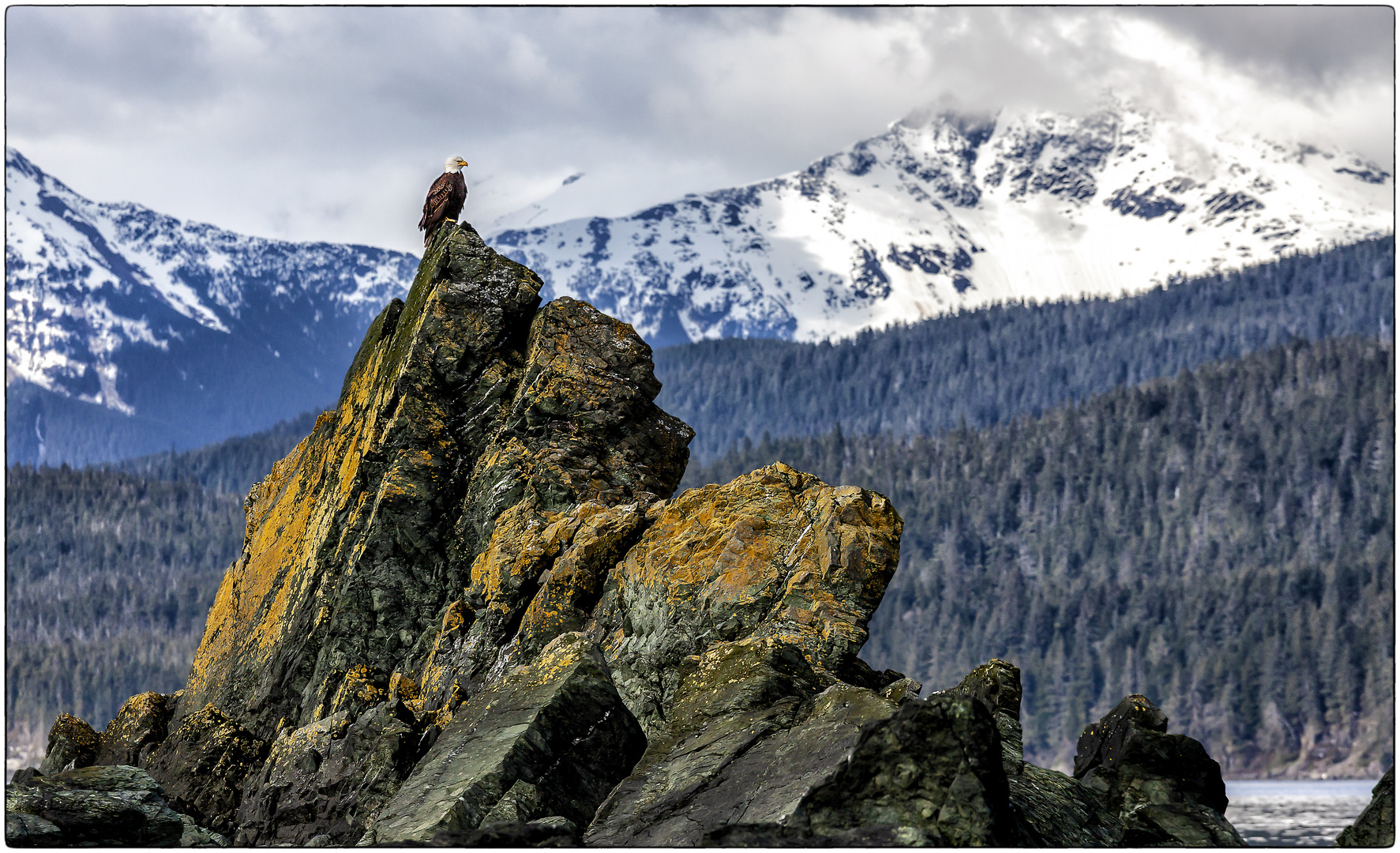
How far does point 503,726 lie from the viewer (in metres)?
15.2

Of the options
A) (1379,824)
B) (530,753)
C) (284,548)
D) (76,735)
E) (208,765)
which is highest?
(284,548)

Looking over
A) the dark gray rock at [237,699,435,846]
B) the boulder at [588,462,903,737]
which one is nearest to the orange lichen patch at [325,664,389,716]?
the dark gray rock at [237,699,435,846]

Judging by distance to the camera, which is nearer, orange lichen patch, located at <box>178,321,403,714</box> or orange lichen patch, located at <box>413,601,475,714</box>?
orange lichen patch, located at <box>413,601,475,714</box>

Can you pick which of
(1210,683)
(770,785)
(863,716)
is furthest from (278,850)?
(1210,683)

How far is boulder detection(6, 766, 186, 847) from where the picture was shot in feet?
50.5

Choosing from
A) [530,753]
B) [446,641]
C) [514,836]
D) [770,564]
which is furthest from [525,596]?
[514,836]

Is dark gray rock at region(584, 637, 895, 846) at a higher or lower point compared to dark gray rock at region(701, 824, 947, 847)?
higher

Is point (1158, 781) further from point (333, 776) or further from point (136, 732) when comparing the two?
point (136, 732)

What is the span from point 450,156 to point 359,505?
30.3 feet

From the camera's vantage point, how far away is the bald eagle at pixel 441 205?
26.1m

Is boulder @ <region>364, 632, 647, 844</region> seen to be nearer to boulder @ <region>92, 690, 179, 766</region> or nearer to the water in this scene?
boulder @ <region>92, 690, 179, 766</region>

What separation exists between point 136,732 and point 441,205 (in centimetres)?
1013

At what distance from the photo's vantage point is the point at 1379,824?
16.2m

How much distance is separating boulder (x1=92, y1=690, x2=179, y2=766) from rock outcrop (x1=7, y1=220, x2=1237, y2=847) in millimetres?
52
